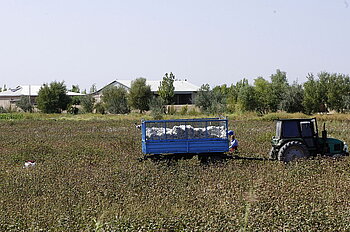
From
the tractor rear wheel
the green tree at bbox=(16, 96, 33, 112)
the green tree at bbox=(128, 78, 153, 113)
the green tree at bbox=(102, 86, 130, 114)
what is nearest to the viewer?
the tractor rear wheel

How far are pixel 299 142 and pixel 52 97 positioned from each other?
2005 inches

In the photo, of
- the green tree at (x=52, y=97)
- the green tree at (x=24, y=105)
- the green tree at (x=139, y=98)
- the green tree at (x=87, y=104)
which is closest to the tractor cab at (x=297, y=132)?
the green tree at (x=139, y=98)

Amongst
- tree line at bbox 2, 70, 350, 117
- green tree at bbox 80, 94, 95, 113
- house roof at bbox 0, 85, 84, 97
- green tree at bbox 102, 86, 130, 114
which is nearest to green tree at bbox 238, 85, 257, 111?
tree line at bbox 2, 70, 350, 117

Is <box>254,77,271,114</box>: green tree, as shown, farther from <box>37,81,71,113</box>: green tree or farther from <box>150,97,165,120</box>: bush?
<box>37,81,71,113</box>: green tree

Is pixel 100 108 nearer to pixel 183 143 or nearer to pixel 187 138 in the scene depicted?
pixel 187 138

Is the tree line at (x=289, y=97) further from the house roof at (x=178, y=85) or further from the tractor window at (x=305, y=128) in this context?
the tractor window at (x=305, y=128)

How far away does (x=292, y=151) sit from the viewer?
1577 centimetres

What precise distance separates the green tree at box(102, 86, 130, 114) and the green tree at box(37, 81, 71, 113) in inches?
215

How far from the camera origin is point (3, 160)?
1778 centimetres

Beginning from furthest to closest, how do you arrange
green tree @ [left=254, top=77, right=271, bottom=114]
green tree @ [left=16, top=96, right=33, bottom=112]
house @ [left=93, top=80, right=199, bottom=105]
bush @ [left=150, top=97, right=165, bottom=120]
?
house @ [left=93, top=80, right=199, bottom=105]
green tree @ [left=16, top=96, right=33, bottom=112]
green tree @ [left=254, top=77, right=271, bottom=114]
bush @ [left=150, top=97, right=165, bottom=120]

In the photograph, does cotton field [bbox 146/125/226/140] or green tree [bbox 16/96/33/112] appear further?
green tree [bbox 16/96/33/112]

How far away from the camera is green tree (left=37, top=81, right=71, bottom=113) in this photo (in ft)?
205

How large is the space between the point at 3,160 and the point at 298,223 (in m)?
12.7

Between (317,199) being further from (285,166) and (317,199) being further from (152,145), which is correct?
(152,145)
